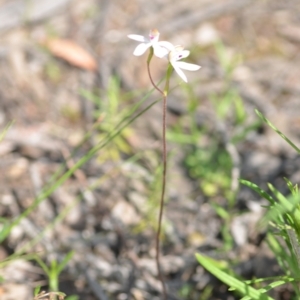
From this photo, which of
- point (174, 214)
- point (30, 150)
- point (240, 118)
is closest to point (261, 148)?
point (240, 118)

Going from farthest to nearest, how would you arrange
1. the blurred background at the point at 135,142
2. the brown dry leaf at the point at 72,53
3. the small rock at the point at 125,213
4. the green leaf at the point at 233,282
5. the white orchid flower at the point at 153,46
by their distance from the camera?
the brown dry leaf at the point at 72,53
the small rock at the point at 125,213
the blurred background at the point at 135,142
the white orchid flower at the point at 153,46
the green leaf at the point at 233,282

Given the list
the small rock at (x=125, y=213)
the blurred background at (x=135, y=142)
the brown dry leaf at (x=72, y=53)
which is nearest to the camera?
the blurred background at (x=135, y=142)

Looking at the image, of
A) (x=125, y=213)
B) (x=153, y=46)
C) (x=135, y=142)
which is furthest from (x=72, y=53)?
(x=153, y=46)

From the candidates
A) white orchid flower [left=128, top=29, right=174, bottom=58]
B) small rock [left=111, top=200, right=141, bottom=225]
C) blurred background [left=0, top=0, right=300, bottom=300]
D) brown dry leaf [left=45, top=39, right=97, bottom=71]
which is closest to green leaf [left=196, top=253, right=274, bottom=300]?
white orchid flower [left=128, top=29, right=174, bottom=58]

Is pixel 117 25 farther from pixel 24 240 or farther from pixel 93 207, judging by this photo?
pixel 24 240

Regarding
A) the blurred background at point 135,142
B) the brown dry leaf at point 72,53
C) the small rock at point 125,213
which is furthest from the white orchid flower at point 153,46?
the brown dry leaf at point 72,53

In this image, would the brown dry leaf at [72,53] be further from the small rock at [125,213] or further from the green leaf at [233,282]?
the green leaf at [233,282]

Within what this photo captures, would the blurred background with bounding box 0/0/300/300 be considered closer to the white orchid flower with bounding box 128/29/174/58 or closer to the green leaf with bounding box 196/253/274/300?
the white orchid flower with bounding box 128/29/174/58
